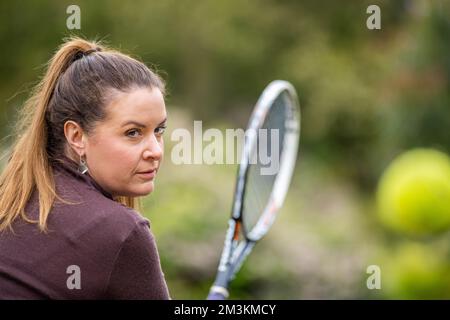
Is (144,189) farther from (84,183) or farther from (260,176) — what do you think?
(260,176)

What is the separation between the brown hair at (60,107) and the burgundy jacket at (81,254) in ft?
0.23

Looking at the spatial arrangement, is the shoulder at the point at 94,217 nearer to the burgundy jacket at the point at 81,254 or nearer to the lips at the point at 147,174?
the burgundy jacket at the point at 81,254

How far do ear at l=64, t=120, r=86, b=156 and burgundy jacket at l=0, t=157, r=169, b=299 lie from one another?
186 millimetres

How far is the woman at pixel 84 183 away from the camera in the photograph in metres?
2.38

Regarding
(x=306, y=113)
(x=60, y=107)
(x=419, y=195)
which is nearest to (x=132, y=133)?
(x=60, y=107)

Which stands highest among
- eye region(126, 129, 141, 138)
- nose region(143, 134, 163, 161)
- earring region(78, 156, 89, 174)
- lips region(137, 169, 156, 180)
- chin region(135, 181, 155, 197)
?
eye region(126, 129, 141, 138)

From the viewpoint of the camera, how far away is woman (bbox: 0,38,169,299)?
2383mm

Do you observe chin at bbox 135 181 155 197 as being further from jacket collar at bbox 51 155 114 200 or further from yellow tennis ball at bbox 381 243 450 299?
yellow tennis ball at bbox 381 243 450 299

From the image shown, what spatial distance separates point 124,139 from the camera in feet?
8.49

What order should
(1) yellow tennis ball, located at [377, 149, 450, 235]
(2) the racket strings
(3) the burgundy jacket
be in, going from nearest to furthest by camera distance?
1. (3) the burgundy jacket
2. (2) the racket strings
3. (1) yellow tennis ball, located at [377, 149, 450, 235]

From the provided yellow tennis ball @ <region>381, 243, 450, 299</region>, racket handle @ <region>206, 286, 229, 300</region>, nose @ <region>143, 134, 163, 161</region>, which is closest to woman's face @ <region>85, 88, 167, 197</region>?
nose @ <region>143, 134, 163, 161</region>

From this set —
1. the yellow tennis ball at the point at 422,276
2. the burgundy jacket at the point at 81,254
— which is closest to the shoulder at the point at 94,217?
the burgundy jacket at the point at 81,254

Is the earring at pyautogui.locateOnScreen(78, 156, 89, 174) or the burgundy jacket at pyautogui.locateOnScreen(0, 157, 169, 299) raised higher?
the earring at pyautogui.locateOnScreen(78, 156, 89, 174)
